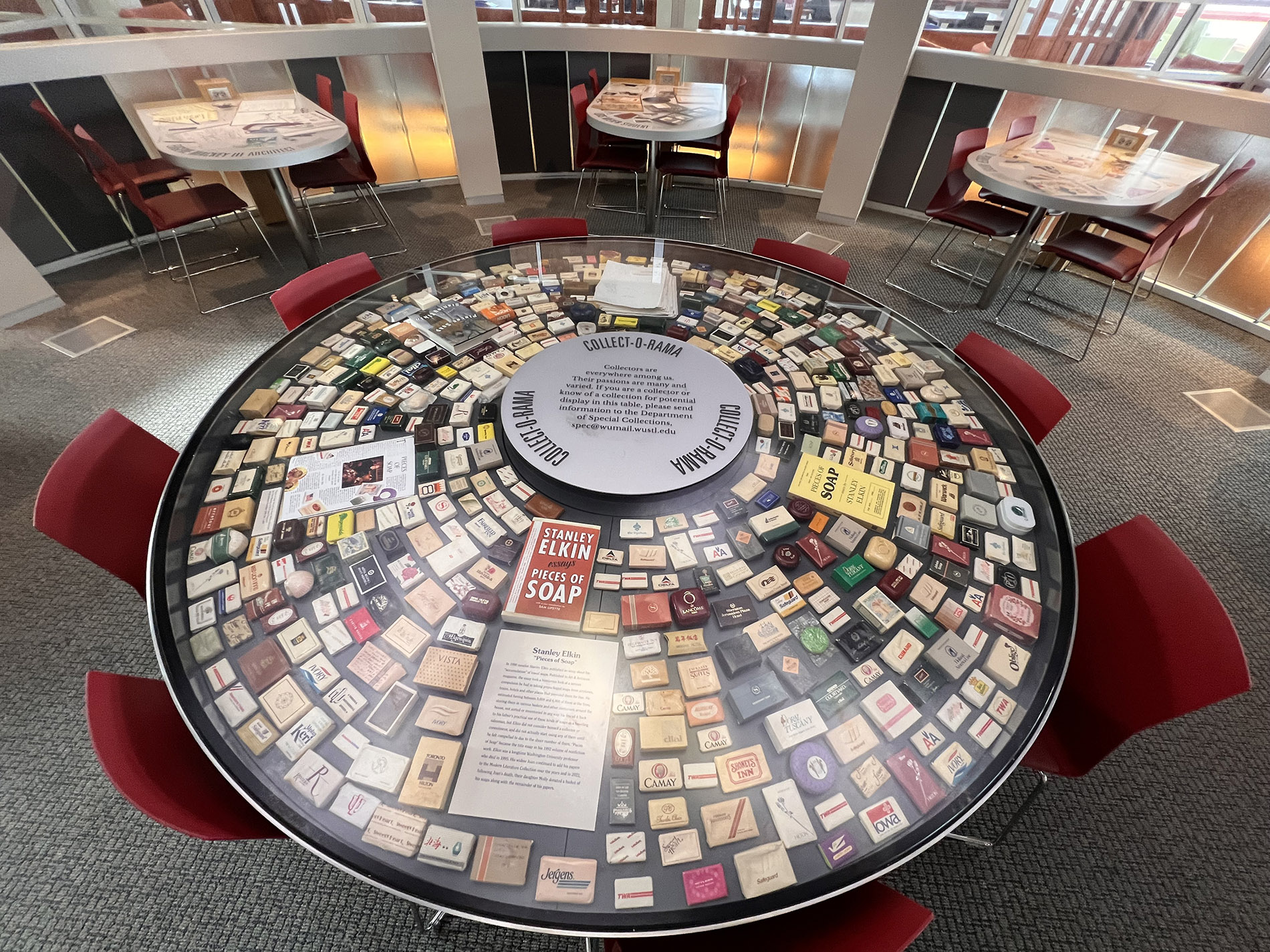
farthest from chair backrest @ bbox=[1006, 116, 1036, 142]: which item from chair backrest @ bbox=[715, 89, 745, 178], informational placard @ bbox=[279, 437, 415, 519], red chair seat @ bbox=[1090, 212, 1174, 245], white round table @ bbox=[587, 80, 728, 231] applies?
informational placard @ bbox=[279, 437, 415, 519]

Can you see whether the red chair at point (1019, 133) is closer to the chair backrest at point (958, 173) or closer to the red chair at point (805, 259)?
the chair backrest at point (958, 173)

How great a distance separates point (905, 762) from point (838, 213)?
576cm

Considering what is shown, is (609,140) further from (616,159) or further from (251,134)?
(251,134)

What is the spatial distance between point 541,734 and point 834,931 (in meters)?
0.77

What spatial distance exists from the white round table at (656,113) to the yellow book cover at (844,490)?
3597 millimetres

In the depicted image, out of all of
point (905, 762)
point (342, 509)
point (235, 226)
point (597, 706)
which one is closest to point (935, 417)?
point (905, 762)

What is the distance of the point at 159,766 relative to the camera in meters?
1.29

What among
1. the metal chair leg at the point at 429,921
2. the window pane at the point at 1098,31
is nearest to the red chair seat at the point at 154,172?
the metal chair leg at the point at 429,921

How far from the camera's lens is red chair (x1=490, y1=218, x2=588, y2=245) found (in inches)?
117

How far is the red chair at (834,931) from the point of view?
113 cm

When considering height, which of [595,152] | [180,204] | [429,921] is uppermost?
[595,152]

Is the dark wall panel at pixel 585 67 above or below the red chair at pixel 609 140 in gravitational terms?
above

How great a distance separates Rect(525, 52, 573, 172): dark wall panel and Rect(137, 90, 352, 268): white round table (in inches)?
85.2

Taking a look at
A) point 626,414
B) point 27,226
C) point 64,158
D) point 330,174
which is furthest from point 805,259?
point 27,226
